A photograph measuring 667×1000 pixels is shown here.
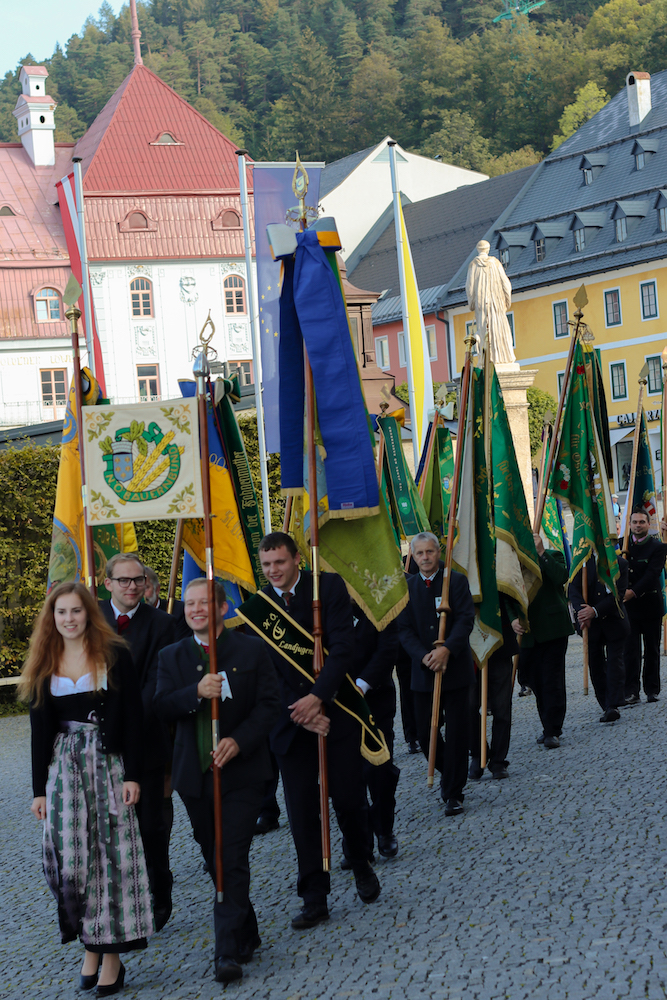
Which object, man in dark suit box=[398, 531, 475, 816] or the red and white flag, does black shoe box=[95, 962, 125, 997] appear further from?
the red and white flag


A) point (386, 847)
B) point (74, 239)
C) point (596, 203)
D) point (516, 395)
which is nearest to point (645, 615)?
point (386, 847)

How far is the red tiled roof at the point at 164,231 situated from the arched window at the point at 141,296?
3.18 feet

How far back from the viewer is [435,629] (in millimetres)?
8344

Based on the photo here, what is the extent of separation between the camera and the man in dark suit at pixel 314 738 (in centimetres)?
598

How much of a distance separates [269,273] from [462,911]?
1084cm

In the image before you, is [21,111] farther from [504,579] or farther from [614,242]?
[504,579]

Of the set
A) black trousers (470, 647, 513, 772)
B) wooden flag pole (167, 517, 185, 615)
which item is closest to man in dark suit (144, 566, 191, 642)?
wooden flag pole (167, 517, 185, 615)

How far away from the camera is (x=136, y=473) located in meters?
6.91

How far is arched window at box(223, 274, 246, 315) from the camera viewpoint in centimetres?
4847

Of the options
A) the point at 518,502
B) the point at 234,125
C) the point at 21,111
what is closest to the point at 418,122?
the point at 234,125

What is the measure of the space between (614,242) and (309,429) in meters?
44.7

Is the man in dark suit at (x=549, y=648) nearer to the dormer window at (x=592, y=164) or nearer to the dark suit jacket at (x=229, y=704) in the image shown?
the dark suit jacket at (x=229, y=704)

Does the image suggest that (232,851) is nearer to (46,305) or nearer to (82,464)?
(82,464)

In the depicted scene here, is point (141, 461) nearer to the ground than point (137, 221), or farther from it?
nearer to the ground
